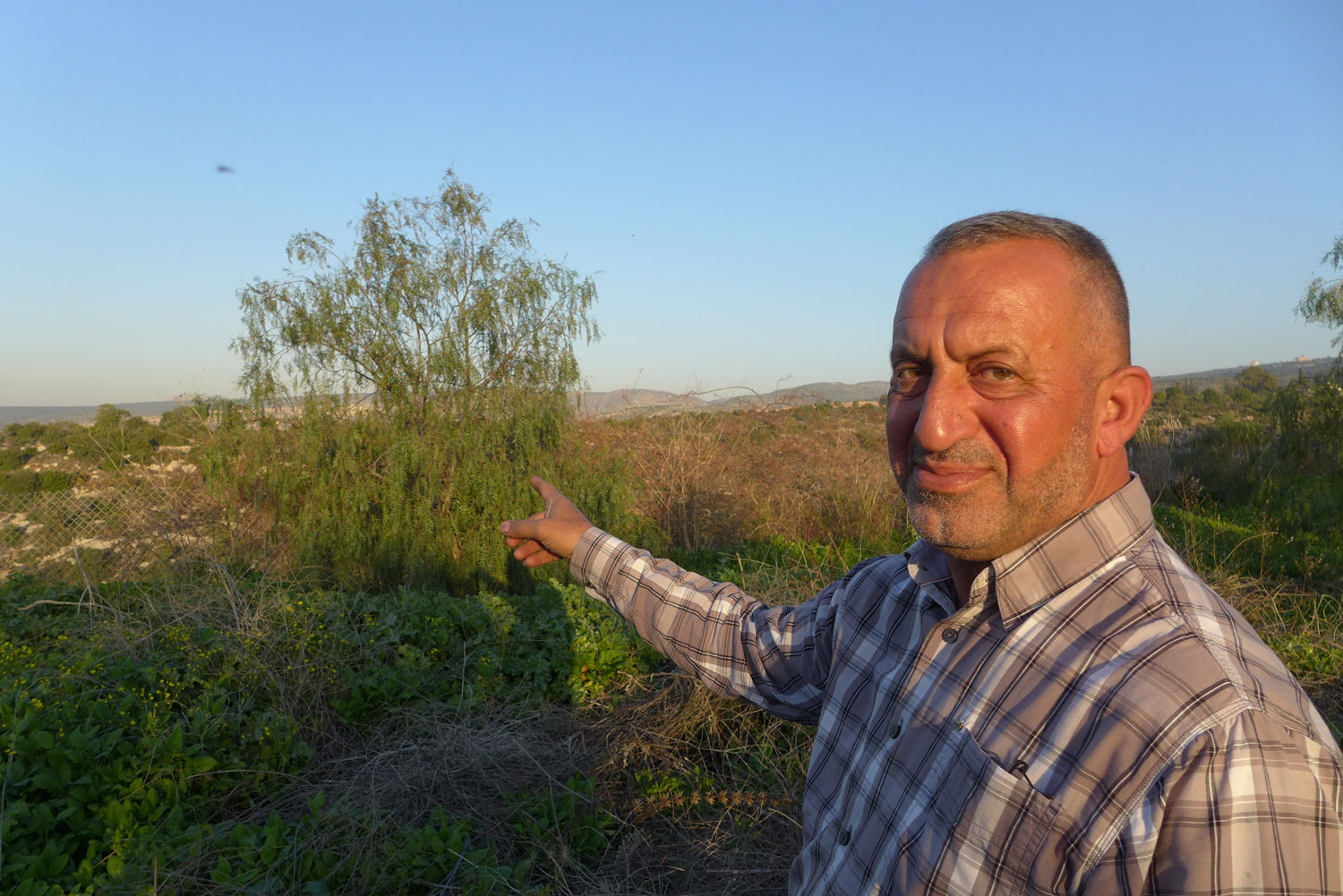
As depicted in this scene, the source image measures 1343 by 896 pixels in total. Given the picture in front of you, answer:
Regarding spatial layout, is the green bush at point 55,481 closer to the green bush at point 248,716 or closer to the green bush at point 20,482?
the green bush at point 20,482

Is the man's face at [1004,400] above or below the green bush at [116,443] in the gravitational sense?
above

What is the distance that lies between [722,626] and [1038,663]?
0.87 m

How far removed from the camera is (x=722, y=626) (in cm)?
190

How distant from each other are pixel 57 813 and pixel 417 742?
1.51 m

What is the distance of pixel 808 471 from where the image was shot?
40.2 ft

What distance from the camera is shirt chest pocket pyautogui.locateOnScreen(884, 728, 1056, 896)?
Result: 1.04 m

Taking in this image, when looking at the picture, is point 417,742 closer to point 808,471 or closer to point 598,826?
point 598,826

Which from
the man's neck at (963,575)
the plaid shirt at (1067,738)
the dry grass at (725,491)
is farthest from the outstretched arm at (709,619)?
the dry grass at (725,491)

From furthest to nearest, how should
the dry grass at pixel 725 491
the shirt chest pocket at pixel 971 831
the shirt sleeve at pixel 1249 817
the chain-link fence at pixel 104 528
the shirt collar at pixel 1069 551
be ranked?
the dry grass at pixel 725 491, the chain-link fence at pixel 104 528, the shirt collar at pixel 1069 551, the shirt chest pocket at pixel 971 831, the shirt sleeve at pixel 1249 817

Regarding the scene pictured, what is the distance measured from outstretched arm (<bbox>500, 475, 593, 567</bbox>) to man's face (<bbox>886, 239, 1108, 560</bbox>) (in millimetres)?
1099

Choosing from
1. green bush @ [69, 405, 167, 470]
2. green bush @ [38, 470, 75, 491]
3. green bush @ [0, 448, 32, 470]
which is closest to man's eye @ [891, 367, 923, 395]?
green bush @ [69, 405, 167, 470]

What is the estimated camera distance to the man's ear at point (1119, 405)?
49.4 inches

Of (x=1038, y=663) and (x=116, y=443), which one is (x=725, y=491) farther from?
(x=1038, y=663)

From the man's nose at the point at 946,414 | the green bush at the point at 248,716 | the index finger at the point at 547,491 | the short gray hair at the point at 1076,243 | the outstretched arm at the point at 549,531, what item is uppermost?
the short gray hair at the point at 1076,243
